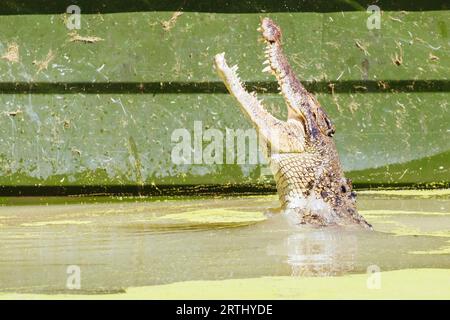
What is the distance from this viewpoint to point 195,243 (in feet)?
24.3

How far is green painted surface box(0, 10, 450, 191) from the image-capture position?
439 inches

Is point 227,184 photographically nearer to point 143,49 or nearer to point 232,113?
point 232,113

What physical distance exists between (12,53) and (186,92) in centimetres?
158

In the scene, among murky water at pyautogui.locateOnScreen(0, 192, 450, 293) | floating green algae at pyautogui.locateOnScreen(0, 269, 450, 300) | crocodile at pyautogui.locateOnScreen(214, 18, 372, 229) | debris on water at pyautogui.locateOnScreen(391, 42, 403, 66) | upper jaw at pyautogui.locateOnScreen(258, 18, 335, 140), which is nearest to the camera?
floating green algae at pyautogui.locateOnScreen(0, 269, 450, 300)

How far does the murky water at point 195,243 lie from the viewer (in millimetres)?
6203

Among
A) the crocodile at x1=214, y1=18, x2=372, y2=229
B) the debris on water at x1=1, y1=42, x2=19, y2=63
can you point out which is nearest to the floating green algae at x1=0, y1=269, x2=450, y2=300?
the crocodile at x1=214, y1=18, x2=372, y2=229

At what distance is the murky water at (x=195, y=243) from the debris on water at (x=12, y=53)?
5.35 feet

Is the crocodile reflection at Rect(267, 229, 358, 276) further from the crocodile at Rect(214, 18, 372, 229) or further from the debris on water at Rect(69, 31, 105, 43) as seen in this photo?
the debris on water at Rect(69, 31, 105, 43)

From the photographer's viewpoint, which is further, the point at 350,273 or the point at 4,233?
the point at 4,233

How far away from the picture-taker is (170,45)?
11.3 metres

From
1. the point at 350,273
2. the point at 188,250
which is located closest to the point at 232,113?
the point at 188,250

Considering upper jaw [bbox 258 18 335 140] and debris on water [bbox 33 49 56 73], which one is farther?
debris on water [bbox 33 49 56 73]

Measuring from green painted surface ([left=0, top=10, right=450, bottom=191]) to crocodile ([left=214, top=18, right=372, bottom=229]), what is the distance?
2.47m
